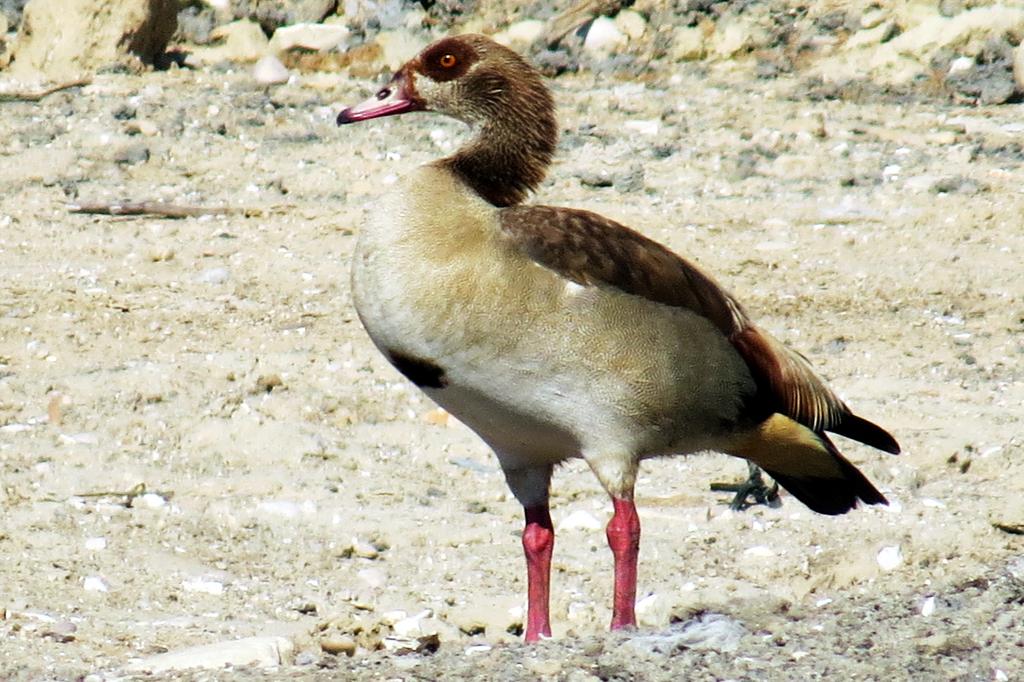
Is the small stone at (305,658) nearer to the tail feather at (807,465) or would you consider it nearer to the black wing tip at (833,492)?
the tail feather at (807,465)

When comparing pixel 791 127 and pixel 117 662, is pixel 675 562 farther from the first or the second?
pixel 791 127

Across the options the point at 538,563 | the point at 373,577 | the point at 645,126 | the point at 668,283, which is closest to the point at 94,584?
the point at 373,577

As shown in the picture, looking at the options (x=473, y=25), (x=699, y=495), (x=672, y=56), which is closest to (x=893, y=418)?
(x=699, y=495)

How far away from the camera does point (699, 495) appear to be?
7316mm

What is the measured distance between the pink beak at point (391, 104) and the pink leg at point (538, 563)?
1.39 m

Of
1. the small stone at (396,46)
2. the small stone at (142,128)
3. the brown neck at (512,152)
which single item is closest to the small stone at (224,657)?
the brown neck at (512,152)

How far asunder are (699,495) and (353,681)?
303cm

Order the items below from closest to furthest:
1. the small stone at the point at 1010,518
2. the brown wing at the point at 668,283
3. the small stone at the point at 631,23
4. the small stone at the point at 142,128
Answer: the brown wing at the point at 668,283 < the small stone at the point at 1010,518 < the small stone at the point at 142,128 < the small stone at the point at 631,23

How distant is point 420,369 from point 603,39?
8494 millimetres

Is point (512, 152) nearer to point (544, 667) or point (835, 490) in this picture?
point (835, 490)

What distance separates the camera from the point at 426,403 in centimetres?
817

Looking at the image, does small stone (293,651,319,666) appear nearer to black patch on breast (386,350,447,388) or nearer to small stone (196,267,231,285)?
black patch on breast (386,350,447,388)

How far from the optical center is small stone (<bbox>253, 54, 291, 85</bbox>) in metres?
12.8

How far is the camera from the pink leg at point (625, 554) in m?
5.61
